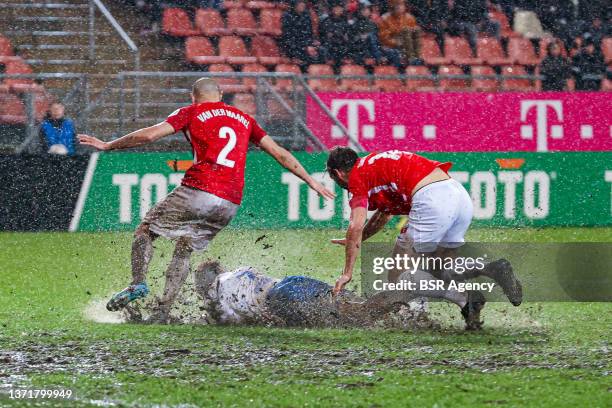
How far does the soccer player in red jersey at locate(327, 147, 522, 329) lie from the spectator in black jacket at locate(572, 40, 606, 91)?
37.5 ft

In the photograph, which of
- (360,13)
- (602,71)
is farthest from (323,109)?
(602,71)

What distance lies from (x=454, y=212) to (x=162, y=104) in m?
9.34

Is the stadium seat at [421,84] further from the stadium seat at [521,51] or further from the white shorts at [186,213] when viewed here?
the white shorts at [186,213]

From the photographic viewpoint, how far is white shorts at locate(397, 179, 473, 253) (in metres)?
7.87

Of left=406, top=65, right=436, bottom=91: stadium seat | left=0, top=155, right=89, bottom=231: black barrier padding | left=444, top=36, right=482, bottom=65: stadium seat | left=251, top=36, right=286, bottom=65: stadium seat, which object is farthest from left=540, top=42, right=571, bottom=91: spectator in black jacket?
left=0, top=155, right=89, bottom=231: black barrier padding

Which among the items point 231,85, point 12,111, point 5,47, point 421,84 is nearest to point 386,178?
point 12,111

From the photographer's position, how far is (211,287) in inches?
326

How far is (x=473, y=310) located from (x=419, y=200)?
838mm

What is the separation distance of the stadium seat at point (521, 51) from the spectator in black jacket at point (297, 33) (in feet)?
12.0

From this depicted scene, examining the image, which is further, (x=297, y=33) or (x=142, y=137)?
(x=297, y=33)

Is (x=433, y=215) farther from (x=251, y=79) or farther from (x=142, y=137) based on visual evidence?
(x=251, y=79)

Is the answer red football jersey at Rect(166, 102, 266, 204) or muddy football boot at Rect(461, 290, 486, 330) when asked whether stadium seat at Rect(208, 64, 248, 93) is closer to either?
red football jersey at Rect(166, 102, 266, 204)

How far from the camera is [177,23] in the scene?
1956cm

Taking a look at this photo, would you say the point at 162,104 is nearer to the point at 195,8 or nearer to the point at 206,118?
the point at 195,8
